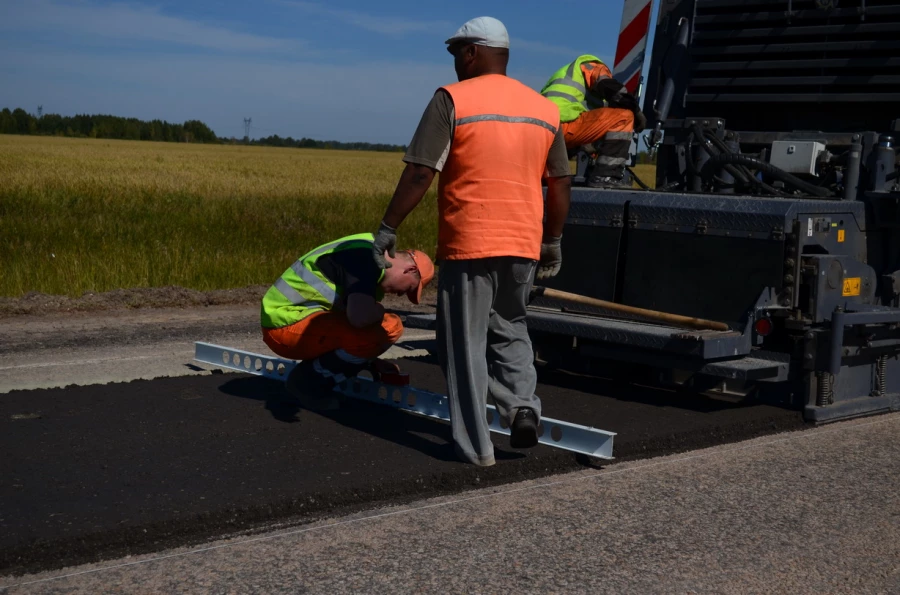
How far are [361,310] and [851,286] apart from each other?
8.93ft

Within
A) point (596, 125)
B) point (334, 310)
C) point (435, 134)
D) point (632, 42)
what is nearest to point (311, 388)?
point (334, 310)

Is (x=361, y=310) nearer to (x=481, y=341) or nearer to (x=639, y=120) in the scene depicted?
(x=481, y=341)

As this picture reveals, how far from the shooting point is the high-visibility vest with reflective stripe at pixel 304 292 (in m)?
5.43

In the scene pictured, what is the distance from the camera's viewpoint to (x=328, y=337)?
5.56 metres

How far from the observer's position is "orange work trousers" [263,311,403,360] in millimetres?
5516

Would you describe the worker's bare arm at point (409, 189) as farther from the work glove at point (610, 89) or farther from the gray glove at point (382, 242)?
the work glove at point (610, 89)

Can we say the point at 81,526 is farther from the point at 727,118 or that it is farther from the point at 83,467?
the point at 727,118

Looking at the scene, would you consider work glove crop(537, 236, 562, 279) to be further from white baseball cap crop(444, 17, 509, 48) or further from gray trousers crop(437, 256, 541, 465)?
white baseball cap crop(444, 17, 509, 48)

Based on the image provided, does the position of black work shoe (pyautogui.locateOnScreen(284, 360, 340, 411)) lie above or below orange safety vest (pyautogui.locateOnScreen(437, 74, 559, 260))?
below

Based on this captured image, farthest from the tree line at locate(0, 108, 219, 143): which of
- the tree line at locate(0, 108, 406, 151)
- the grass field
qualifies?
the grass field

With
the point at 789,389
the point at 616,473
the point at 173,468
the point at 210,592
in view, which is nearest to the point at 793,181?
the point at 789,389

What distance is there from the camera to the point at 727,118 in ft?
24.9

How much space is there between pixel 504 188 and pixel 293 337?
157 cm

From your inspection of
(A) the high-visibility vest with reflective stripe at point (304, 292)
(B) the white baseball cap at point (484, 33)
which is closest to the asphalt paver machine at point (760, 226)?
(A) the high-visibility vest with reflective stripe at point (304, 292)
